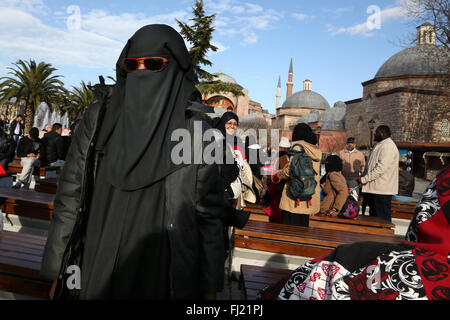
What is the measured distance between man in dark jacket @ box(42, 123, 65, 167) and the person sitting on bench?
1.06 meters

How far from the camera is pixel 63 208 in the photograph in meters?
1.70

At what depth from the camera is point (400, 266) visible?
4.84 feet

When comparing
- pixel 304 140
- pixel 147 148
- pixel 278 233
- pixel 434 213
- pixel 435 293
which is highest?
pixel 304 140

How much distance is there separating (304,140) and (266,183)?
5.39 feet

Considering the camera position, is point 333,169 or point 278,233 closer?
point 278,233

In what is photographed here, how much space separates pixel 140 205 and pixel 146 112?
49 centimetres

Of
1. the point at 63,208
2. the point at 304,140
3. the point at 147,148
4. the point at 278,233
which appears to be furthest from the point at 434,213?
the point at 304,140

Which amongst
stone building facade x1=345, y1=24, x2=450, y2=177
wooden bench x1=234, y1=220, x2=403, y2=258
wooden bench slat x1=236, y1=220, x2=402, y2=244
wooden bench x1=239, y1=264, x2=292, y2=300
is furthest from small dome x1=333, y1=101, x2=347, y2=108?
wooden bench x1=239, y1=264, x2=292, y2=300

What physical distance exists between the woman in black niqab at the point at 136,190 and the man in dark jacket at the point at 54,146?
986 centimetres

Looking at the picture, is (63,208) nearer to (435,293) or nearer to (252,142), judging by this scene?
(435,293)

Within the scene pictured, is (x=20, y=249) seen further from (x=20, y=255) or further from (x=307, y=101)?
(x=307, y=101)

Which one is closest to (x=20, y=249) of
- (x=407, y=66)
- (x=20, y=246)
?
(x=20, y=246)

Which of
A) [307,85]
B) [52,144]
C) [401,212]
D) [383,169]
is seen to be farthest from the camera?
[307,85]
